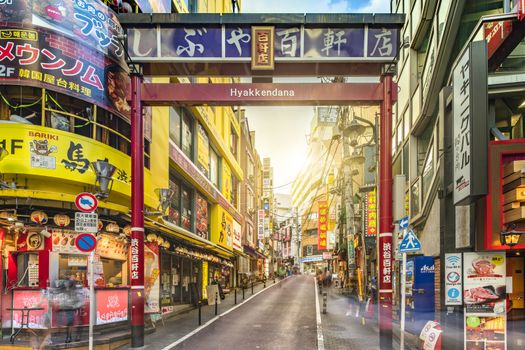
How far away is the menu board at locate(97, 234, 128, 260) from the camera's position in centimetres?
1484

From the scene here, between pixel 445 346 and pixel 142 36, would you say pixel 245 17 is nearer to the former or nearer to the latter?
pixel 142 36

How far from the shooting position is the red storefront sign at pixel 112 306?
1296 centimetres

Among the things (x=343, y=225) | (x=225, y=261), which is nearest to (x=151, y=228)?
(x=225, y=261)

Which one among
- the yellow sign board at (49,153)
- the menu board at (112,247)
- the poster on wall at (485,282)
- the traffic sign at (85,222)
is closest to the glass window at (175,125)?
the menu board at (112,247)

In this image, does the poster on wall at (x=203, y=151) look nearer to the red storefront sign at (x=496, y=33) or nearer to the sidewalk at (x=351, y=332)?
the sidewalk at (x=351, y=332)

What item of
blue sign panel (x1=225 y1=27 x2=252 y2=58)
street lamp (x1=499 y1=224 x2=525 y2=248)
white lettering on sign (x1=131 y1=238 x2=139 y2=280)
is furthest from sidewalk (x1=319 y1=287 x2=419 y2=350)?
blue sign panel (x1=225 y1=27 x2=252 y2=58)

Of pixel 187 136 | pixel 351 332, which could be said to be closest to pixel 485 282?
pixel 351 332

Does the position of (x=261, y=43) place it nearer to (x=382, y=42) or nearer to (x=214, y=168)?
(x=382, y=42)

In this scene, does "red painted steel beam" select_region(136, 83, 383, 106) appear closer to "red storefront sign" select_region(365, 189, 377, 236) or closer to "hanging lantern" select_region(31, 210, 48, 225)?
"hanging lantern" select_region(31, 210, 48, 225)

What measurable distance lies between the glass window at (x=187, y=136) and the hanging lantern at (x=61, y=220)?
12274mm

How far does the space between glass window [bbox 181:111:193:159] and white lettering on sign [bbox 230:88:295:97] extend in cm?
1095

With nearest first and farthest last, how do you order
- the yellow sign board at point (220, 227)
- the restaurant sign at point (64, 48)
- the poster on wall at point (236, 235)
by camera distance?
the restaurant sign at point (64, 48) < the yellow sign board at point (220, 227) < the poster on wall at point (236, 235)

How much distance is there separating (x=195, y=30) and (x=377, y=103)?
551 centimetres

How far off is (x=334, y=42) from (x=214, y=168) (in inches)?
880
